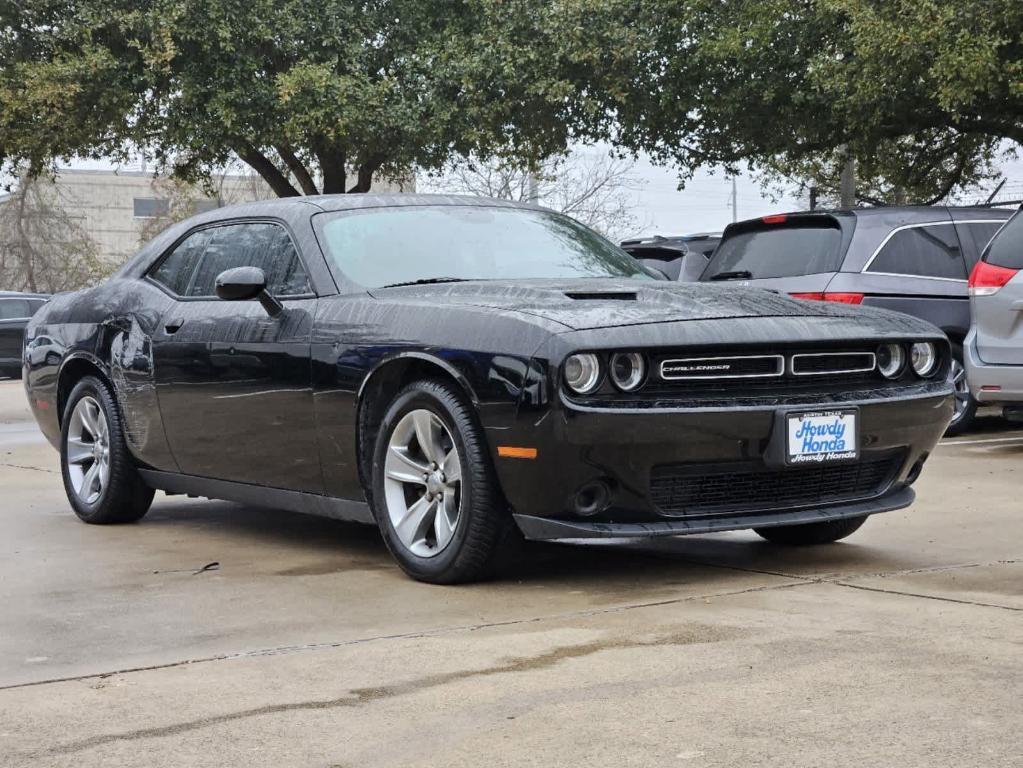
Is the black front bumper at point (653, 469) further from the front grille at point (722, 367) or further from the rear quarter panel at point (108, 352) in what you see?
the rear quarter panel at point (108, 352)

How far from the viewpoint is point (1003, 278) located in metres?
9.84

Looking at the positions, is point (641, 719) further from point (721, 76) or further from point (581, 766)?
point (721, 76)

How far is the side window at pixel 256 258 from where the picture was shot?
6508 mm

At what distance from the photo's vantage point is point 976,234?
1175cm

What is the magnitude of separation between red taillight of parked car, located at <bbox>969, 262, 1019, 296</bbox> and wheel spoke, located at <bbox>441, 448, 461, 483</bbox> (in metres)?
5.45

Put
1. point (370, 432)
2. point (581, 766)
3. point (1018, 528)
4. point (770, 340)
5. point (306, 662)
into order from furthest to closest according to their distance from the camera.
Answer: point (1018, 528)
point (370, 432)
point (770, 340)
point (306, 662)
point (581, 766)

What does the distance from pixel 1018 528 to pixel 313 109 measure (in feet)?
55.9

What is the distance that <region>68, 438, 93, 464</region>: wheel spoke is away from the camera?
7.72 meters

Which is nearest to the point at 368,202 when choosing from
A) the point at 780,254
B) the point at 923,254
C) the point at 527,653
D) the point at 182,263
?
the point at 182,263

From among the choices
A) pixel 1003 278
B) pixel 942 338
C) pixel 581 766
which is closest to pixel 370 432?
pixel 942 338

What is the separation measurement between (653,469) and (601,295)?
0.80 metres

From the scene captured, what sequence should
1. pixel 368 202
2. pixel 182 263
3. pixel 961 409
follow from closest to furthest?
pixel 368 202
pixel 182 263
pixel 961 409

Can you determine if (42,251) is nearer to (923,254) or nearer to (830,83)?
(830,83)

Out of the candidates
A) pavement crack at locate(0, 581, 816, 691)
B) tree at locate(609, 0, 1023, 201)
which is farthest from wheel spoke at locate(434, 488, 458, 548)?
tree at locate(609, 0, 1023, 201)
